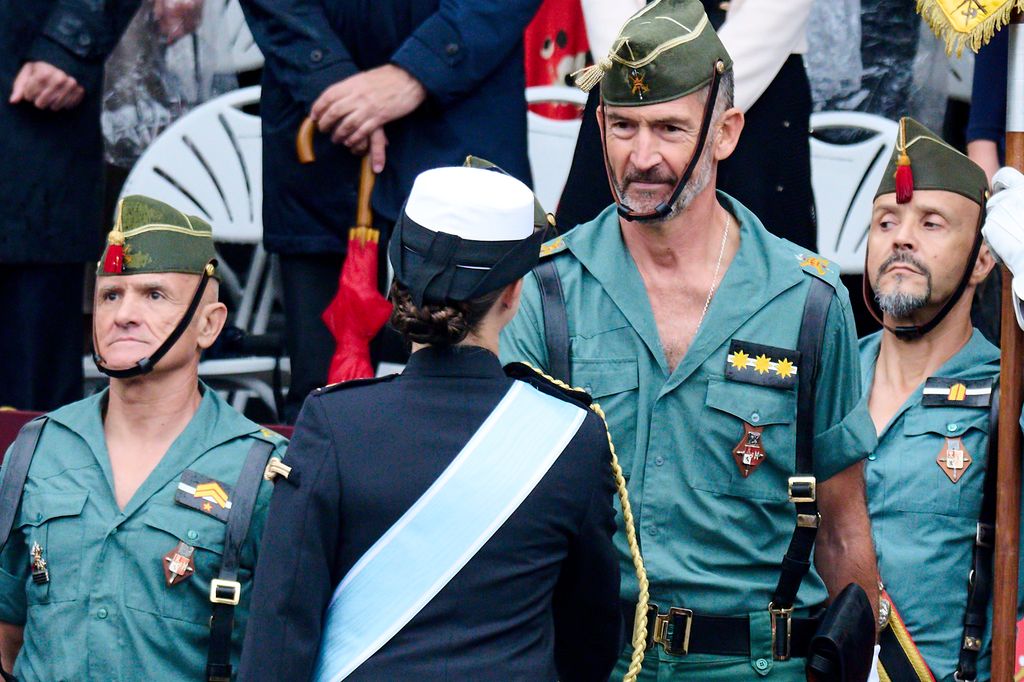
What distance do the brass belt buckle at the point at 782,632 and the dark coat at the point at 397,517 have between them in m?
0.81

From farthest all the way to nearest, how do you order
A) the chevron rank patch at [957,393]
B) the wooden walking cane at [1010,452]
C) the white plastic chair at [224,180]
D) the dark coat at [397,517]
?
the white plastic chair at [224,180] → the chevron rank patch at [957,393] → the wooden walking cane at [1010,452] → the dark coat at [397,517]

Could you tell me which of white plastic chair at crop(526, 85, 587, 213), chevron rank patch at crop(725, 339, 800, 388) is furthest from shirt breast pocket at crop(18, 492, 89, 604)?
white plastic chair at crop(526, 85, 587, 213)

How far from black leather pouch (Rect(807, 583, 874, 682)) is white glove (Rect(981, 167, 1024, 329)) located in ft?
2.58

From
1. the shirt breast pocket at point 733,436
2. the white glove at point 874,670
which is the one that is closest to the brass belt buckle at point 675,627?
Result: the shirt breast pocket at point 733,436

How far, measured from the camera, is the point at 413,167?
4.83 m

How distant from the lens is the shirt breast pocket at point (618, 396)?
3645mm

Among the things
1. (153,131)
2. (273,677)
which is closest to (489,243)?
(273,677)

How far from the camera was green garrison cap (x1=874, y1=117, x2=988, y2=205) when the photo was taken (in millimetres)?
4543

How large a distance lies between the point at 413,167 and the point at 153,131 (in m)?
1.91

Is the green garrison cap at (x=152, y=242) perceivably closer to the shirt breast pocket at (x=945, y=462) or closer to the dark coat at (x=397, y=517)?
the dark coat at (x=397, y=517)

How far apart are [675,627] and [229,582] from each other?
95 cm

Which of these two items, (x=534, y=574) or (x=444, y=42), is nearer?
(x=534, y=574)

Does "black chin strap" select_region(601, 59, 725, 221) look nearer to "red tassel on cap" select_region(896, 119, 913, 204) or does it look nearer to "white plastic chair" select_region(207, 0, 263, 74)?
"red tassel on cap" select_region(896, 119, 913, 204)

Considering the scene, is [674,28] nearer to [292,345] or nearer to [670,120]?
[670,120]
